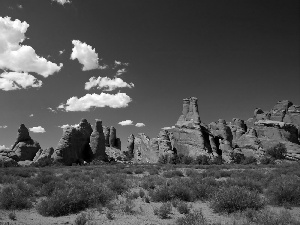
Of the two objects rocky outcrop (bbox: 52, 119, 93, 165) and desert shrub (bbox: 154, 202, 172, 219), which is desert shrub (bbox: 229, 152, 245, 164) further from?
desert shrub (bbox: 154, 202, 172, 219)

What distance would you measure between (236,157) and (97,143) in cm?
4067

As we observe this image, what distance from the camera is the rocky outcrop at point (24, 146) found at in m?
67.2

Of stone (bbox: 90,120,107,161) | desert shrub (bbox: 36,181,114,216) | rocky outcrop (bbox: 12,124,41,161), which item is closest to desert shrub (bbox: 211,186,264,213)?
desert shrub (bbox: 36,181,114,216)

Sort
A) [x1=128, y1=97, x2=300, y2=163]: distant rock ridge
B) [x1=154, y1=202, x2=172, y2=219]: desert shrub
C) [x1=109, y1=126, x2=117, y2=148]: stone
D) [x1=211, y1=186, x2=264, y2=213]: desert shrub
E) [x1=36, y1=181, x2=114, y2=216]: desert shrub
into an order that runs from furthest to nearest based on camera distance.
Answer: [x1=109, y1=126, x2=117, y2=148]: stone
[x1=128, y1=97, x2=300, y2=163]: distant rock ridge
[x1=211, y1=186, x2=264, y2=213]: desert shrub
[x1=36, y1=181, x2=114, y2=216]: desert shrub
[x1=154, y1=202, x2=172, y2=219]: desert shrub

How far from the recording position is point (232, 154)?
263 ft

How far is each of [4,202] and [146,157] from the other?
77.0m

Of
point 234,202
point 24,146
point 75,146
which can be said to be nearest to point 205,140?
point 75,146

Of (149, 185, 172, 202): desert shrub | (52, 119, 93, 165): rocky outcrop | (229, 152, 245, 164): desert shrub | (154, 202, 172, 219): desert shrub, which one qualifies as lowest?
(154, 202, 172, 219): desert shrub

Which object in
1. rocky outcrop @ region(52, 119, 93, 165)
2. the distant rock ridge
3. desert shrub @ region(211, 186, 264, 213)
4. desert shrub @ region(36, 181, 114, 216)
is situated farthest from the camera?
the distant rock ridge

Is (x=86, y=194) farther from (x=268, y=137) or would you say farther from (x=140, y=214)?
(x=268, y=137)

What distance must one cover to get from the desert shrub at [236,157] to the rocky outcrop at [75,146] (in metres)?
41.4

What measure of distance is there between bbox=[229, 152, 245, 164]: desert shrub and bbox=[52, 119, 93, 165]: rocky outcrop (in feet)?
136

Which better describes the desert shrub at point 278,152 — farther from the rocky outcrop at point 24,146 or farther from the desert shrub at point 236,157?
the rocky outcrop at point 24,146

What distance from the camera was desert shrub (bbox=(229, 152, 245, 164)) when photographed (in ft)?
245
